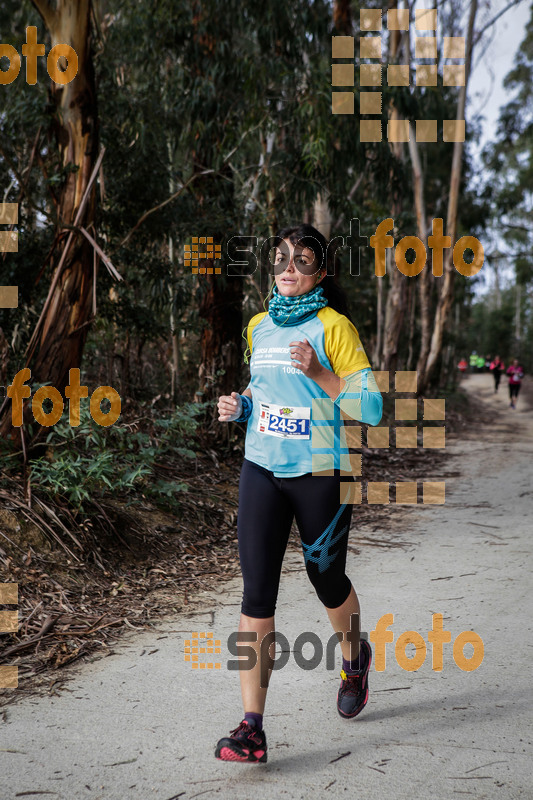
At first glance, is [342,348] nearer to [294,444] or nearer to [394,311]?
[294,444]

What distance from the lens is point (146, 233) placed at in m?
7.89

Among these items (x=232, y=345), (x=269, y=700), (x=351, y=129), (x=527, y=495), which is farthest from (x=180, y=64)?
(x=269, y=700)

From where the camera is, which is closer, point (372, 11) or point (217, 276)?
point (217, 276)

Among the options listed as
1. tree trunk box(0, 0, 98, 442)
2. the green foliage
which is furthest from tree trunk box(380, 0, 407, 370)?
tree trunk box(0, 0, 98, 442)

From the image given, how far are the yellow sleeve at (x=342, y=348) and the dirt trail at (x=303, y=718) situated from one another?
142 centimetres

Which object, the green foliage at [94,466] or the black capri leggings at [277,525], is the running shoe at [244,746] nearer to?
the black capri leggings at [277,525]

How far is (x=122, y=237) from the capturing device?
793 centimetres

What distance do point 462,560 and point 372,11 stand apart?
1444cm

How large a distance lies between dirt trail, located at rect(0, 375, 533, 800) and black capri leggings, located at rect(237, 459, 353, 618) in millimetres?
568

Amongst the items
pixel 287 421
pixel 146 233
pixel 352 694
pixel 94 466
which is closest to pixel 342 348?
pixel 287 421

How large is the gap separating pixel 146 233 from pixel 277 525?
5587 mm

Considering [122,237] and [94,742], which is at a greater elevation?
[122,237]

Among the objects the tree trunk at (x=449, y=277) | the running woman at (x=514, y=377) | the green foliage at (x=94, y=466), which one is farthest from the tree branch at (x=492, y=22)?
the green foliage at (x=94, y=466)

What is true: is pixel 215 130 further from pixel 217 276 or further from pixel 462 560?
pixel 462 560
